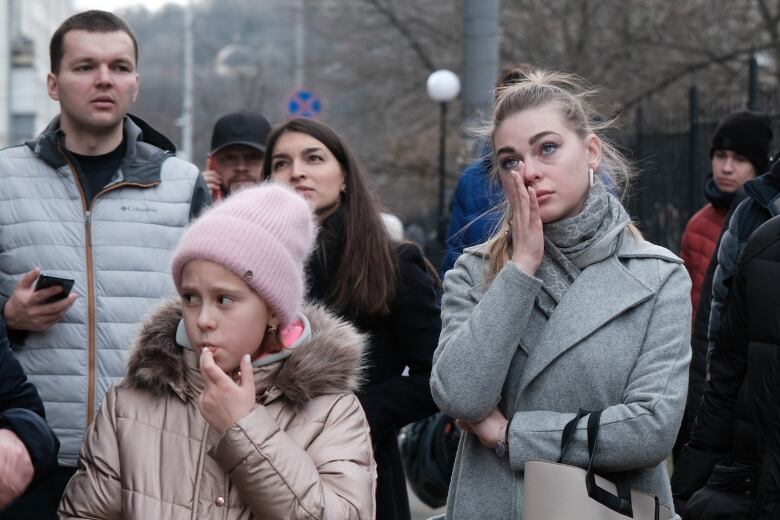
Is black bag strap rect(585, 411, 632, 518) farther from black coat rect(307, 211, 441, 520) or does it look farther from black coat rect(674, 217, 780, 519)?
black coat rect(307, 211, 441, 520)

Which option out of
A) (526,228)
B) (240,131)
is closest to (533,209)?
(526,228)

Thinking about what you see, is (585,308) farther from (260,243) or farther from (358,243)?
(358,243)

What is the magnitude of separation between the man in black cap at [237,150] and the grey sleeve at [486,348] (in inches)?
129

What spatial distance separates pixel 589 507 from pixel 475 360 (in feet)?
1.52

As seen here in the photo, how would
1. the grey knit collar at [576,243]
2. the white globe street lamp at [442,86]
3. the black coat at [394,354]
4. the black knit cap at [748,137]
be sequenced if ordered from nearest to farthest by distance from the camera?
the grey knit collar at [576,243], the black coat at [394,354], the black knit cap at [748,137], the white globe street lamp at [442,86]

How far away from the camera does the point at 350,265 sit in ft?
15.2

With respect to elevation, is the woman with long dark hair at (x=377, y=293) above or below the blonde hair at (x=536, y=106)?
below

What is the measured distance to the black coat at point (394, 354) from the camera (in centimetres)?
454

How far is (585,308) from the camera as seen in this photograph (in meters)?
3.45

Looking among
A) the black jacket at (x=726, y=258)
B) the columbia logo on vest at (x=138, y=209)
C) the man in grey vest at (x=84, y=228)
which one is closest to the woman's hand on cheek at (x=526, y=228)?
the black jacket at (x=726, y=258)

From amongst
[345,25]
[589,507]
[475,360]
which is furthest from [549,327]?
[345,25]

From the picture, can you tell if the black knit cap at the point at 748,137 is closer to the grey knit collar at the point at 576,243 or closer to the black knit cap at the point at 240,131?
the black knit cap at the point at 240,131

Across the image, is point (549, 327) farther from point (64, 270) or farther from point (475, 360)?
point (64, 270)

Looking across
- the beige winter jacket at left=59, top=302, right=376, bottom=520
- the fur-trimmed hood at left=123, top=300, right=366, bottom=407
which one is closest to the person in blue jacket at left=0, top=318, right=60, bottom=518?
the beige winter jacket at left=59, top=302, right=376, bottom=520
